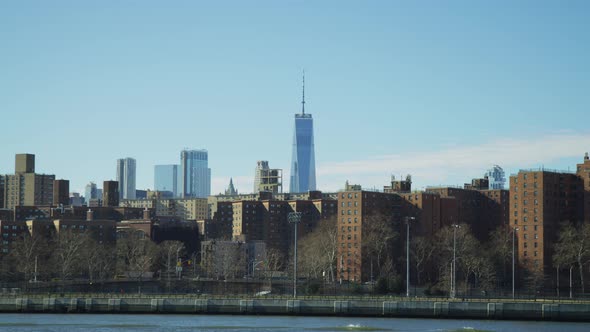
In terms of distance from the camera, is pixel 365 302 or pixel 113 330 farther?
pixel 365 302

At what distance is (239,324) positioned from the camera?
13900 centimetres

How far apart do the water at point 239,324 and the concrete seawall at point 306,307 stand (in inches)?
121

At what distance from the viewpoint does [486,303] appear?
502 feet

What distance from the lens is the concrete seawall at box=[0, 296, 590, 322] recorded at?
14962cm

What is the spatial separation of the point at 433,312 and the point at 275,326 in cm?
2725

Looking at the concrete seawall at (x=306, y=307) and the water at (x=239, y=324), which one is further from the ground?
the concrete seawall at (x=306, y=307)

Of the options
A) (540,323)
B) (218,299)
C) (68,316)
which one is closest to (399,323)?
(540,323)

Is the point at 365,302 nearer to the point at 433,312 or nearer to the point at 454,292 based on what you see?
the point at 433,312

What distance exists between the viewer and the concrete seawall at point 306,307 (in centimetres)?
14962

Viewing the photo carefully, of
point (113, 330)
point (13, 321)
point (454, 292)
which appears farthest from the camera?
point (454, 292)

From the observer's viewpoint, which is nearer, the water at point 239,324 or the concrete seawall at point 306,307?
the water at point 239,324

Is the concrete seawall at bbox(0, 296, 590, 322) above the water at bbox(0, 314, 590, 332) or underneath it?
above

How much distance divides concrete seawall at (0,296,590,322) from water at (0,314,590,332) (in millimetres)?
3061

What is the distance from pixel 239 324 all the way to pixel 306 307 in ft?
63.5
